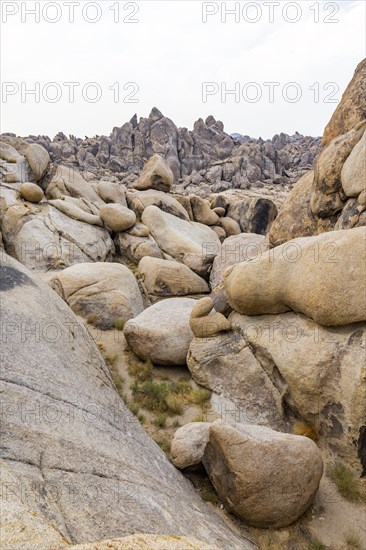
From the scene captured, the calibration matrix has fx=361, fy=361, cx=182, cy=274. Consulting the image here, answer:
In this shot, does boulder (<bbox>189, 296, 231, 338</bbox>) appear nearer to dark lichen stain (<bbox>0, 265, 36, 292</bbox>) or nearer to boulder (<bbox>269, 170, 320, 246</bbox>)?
boulder (<bbox>269, 170, 320, 246</bbox>)

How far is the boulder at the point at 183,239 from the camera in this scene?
53.9 feet

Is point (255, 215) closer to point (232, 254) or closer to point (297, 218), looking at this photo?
point (232, 254)

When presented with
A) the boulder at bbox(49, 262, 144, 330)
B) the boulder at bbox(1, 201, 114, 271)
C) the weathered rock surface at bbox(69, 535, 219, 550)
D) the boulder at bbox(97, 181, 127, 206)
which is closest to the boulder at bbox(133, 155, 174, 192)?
the boulder at bbox(97, 181, 127, 206)

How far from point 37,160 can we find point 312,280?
60.2 feet

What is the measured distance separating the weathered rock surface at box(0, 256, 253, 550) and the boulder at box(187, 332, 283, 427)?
2.29 meters

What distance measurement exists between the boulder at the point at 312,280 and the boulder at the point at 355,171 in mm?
1918

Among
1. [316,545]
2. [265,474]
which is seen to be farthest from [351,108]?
[316,545]

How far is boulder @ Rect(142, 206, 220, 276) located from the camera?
16.4 meters

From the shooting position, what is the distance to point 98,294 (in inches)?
472

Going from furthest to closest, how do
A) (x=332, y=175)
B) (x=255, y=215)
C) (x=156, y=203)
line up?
(x=255, y=215) → (x=156, y=203) → (x=332, y=175)

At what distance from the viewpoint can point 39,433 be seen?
195 inches

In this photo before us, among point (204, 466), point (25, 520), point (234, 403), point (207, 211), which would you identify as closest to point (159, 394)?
point (234, 403)

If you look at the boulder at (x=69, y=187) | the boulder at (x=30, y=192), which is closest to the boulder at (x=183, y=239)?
the boulder at (x=69, y=187)

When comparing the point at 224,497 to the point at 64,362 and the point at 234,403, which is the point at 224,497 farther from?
the point at 64,362
